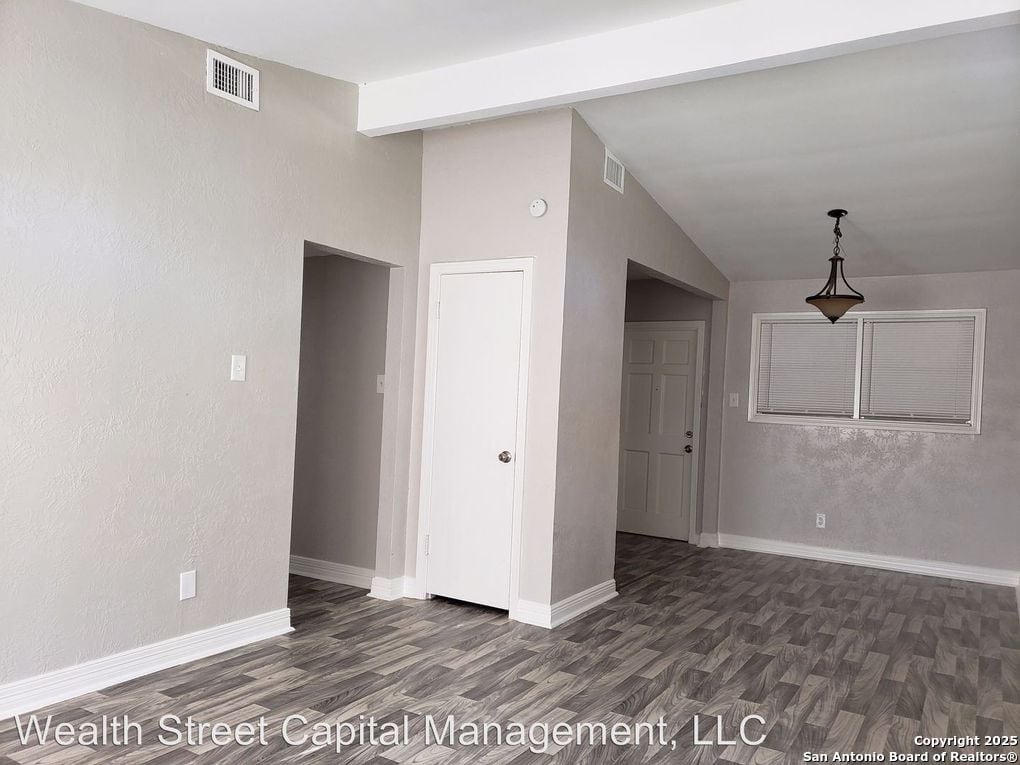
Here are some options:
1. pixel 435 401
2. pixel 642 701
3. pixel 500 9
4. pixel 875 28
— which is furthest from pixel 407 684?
pixel 875 28

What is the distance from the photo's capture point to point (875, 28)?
2.94m

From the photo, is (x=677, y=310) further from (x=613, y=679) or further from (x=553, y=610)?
(x=613, y=679)

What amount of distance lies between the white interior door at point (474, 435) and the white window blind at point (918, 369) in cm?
352

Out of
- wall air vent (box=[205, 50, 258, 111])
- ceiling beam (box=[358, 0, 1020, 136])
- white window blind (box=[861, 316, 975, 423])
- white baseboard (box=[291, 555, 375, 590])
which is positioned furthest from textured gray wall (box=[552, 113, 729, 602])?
white window blind (box=[861, 316, 975, 423])

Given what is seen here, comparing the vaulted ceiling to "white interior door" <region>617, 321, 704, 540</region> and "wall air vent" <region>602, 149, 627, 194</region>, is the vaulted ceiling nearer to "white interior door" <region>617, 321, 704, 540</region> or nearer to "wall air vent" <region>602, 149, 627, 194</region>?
"wall air vent" <region>602, 149, 627, 194</region>

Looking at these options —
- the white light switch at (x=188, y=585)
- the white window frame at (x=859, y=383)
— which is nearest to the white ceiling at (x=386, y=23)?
the white light switch at (x=188, y=585)

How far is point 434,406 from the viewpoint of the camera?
4793mm

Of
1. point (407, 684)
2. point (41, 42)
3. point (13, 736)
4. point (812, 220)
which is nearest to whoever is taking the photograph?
point (13, 736)

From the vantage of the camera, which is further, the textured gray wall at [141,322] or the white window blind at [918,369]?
the white window blind at [918,369]

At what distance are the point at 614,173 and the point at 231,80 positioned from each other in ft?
7.66

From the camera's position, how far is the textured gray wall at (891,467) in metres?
5.93

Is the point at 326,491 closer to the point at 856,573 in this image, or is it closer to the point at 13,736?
the point at 13,736

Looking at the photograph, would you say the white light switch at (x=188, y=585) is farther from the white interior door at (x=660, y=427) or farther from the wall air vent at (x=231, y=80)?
the white interior door at (x=660, y=427)

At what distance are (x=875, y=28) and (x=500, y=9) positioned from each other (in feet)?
4.84
